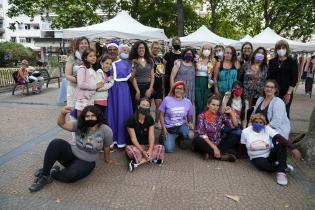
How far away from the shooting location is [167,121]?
5.34 metres

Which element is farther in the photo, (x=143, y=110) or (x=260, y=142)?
(x=143, y=110)

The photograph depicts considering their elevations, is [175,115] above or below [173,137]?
above

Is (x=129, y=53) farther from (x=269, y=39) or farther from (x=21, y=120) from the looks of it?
(x=269, y=39)

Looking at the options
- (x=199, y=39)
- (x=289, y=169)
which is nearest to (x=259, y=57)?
(x=289, y=169)

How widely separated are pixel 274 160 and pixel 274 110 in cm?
78

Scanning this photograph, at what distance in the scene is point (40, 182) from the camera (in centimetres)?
381

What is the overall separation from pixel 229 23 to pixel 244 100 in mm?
23259

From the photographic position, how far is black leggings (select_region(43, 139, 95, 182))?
3859mm

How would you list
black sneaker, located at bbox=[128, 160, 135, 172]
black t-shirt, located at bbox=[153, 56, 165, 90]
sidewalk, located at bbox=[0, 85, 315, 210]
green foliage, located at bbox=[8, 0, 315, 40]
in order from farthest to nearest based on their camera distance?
A: green foliage, located at bbox=[8, 0, 315, 40]
black t-shirt, located at bbox=[153, 56, 165, 90]
black sneaker, located at bbox=[128, 160, 135, 172]
sidewalk, located at bbox=[0, 85, 315, 210]

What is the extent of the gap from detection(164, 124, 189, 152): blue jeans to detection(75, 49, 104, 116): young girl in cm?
146

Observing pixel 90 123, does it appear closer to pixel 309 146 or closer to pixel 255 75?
pixel 255 75

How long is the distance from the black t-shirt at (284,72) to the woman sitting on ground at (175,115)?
5.40ft

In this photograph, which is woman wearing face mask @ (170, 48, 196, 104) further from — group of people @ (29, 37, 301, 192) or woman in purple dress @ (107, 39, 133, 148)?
woman in purple dress @ (107, 39, 133, 148)

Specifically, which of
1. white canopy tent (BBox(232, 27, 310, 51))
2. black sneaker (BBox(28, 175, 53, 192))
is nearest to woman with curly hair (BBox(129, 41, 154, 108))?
black sneaker (BBox(28, 175, 53, 192))
